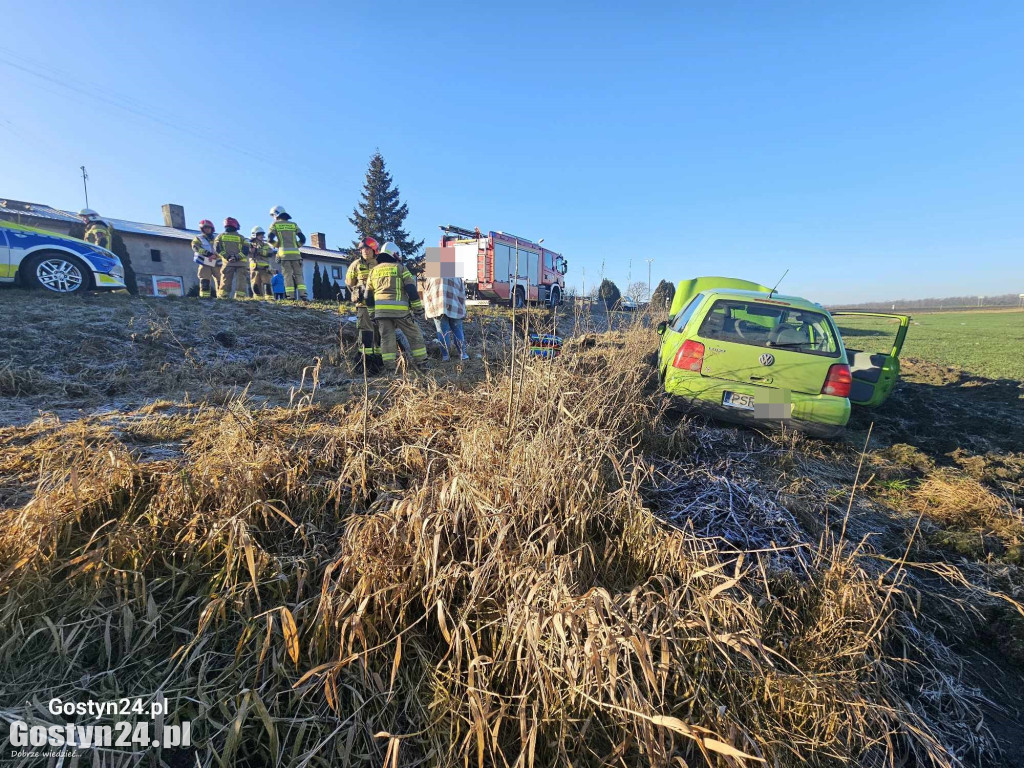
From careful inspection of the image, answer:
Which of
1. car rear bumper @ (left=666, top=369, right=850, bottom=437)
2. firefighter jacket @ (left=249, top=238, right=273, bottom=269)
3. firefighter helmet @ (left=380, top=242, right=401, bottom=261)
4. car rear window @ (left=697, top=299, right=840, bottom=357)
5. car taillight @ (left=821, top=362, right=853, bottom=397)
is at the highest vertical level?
firefighter jacket @ (left=249, top=238, right=273, bottom=269)

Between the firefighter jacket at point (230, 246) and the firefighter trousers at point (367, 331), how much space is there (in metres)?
5.63

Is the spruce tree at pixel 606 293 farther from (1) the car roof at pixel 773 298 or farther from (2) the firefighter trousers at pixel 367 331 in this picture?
(2) the firefighter trousers at pixel 367 331

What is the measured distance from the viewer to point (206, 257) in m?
9.36

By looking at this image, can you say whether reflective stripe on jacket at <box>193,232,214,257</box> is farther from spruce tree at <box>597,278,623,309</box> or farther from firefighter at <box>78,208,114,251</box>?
spruce tree at <box>597,278,623,309</box>

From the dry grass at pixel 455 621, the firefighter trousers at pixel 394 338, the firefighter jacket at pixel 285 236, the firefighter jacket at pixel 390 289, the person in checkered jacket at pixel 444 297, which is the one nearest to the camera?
the dry grass at pixel 455 621

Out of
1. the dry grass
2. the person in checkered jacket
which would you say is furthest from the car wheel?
the dry grass

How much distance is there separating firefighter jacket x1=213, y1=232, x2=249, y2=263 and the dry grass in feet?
27.5

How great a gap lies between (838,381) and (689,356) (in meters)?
1.21

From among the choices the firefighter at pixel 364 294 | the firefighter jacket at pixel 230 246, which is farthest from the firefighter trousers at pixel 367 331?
the firefighter jacket at pixel 230 246

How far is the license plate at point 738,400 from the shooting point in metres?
3.51

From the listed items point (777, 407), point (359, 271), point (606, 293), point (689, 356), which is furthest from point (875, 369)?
point (359, 271)

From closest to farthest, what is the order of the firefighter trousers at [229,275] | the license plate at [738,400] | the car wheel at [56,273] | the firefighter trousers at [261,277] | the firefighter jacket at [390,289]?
1. the license plate at [738,400]
2. the firefighter jacket at [390,289]
3. the car wheel at [56,273]
4. the firefighter trousers at [229,275]
5. the firefighter trousers at [261,277]

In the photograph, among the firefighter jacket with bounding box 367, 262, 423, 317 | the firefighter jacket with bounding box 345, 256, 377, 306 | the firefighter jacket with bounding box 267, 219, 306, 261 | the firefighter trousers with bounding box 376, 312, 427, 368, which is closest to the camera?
the firefighter jacket with bounding box 367, 262, 423, 317

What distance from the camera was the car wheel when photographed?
6344 millimetres
